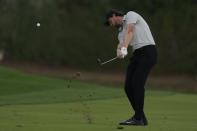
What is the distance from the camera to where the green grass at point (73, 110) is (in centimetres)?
1206

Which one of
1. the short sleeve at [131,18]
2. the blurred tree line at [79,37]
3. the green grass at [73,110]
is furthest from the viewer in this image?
the blurred tree line at [79,37]

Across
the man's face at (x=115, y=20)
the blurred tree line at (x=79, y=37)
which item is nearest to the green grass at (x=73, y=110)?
the man's face at (x=115, y=20)

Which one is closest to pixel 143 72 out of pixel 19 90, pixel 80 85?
pixel 19 90

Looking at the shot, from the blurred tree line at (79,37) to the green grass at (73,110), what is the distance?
14291 millimetres

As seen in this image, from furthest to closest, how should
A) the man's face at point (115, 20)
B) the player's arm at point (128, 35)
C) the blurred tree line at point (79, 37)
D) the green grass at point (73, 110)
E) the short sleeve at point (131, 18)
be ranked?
the blurred tree line at point (79, 37)
the man's face at point (115, 20)
the short sleeve at point (131, 18)
the player's arm at point (128, 35)
the green grass at point (73, 110)

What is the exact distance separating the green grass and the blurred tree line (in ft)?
46.9

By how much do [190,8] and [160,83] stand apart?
16.3 feet

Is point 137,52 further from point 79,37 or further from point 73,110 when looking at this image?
point 79,37

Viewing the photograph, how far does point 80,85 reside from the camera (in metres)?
27.4

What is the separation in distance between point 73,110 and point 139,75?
4.12 m

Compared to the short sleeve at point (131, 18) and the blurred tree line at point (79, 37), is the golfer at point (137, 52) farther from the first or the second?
the blurred tree line at point (79, 37)

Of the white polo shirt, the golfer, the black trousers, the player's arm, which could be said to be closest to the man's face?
the golfer

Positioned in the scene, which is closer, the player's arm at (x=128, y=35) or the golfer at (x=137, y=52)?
the player's arm at (x=128, y=35)

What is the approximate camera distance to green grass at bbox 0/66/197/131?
12062mm
